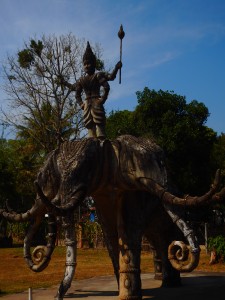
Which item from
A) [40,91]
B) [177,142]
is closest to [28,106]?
[40,91]

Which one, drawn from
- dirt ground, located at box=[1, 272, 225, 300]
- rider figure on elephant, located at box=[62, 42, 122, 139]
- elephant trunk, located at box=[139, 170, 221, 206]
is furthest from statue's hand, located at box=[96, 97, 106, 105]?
dirt ground, located at box=[1, 272, 225, 300]

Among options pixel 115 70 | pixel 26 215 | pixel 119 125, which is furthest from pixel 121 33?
pixel 119 125

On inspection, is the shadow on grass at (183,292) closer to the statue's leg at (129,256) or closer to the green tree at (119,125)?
the statue's leg at (129,256)

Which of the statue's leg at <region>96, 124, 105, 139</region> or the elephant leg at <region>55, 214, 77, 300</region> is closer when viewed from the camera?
the elephant leg at <region>55, 214, 77, 300</region>

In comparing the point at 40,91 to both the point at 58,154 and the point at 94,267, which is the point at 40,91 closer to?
the point at 94,267

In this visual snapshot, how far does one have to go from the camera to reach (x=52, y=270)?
20438 millimetres

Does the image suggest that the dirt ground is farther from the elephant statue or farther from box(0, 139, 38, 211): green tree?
box(0, 139, 38, 211): green tree

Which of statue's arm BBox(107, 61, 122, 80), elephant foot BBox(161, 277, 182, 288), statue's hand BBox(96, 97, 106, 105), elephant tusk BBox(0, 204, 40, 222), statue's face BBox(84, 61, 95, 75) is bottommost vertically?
elephant foot BBox(161, 277, 182, 288)

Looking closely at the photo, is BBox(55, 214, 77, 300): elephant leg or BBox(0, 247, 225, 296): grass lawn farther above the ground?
BBox(55, 214, 77, 300): elephant leg

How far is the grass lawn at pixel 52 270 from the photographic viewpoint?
16.0 metres

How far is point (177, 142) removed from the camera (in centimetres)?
2481

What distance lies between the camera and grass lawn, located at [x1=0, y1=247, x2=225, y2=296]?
16.0 metres

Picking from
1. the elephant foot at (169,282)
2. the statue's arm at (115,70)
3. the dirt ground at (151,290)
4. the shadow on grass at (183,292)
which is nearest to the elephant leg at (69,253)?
the dirt ground at (151,290)

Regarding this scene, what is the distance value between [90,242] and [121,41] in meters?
24.0
